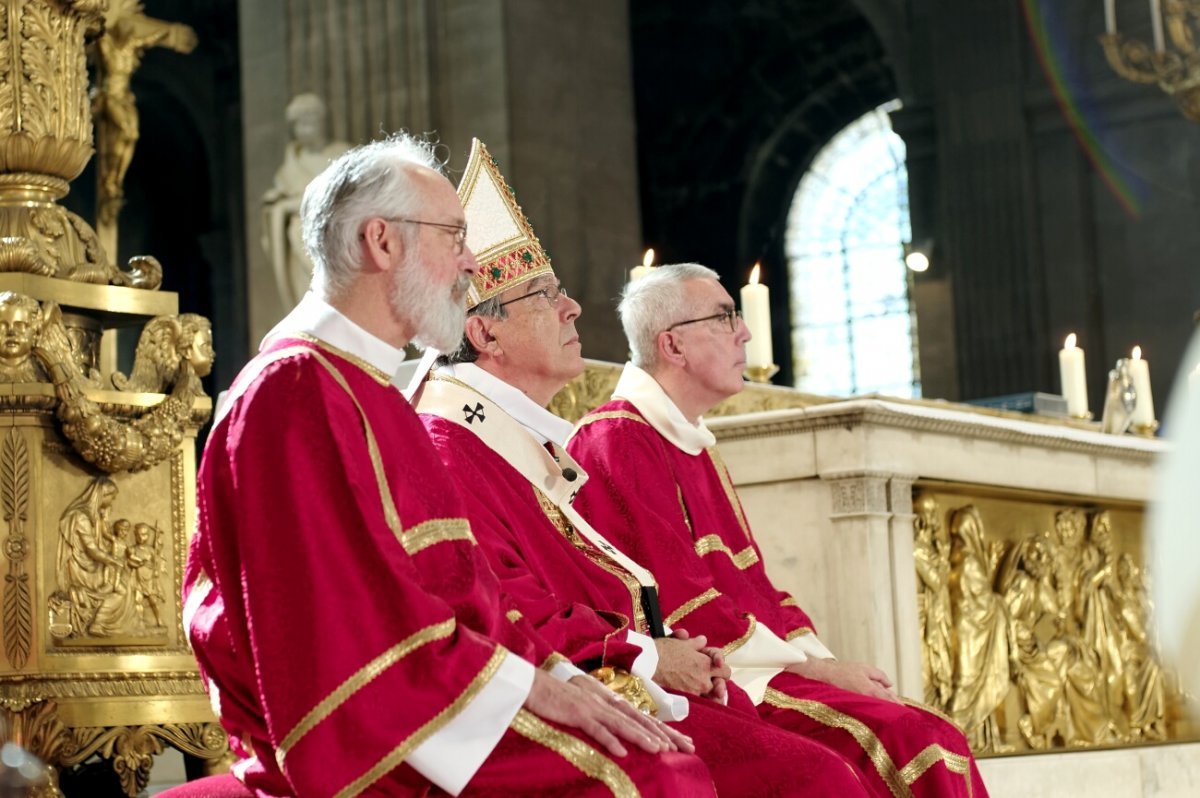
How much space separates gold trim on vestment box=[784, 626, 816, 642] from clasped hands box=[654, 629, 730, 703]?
754 mm

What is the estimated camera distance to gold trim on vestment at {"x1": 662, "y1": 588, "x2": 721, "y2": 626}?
3.87 meters

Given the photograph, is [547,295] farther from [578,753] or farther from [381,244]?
[578,753]

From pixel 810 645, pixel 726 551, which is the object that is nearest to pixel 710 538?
pixel 726 551

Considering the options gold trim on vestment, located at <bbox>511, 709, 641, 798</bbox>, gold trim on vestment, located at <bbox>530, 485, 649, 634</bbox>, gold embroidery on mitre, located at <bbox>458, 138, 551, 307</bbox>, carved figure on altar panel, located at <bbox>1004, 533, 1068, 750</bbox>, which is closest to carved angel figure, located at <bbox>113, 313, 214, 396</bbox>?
gold embroidery on mitre, located at <bbox>458, 138, 551, 307</bbox>

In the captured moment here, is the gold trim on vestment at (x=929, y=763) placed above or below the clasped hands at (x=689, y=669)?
below

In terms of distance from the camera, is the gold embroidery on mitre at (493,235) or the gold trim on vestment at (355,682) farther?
the gold embroidery on mitre at (493,235)

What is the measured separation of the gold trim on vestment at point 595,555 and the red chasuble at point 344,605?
28.3 inches

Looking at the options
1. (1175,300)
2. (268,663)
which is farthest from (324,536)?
(1175,300)

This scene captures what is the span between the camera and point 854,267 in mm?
21703

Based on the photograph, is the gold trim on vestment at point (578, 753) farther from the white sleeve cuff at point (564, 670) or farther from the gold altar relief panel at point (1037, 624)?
the gold altar relief panel at point (1037, 624)

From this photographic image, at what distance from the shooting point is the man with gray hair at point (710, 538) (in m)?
3.85

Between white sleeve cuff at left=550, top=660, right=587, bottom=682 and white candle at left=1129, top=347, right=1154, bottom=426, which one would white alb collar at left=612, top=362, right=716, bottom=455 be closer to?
white sleeve cuff at left=550, top=660, right=587, bottom=682

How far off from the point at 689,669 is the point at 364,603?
1.08 metres

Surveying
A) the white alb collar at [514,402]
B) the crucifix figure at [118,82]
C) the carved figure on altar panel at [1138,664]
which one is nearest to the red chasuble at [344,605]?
the white alb collar at [514,402]
